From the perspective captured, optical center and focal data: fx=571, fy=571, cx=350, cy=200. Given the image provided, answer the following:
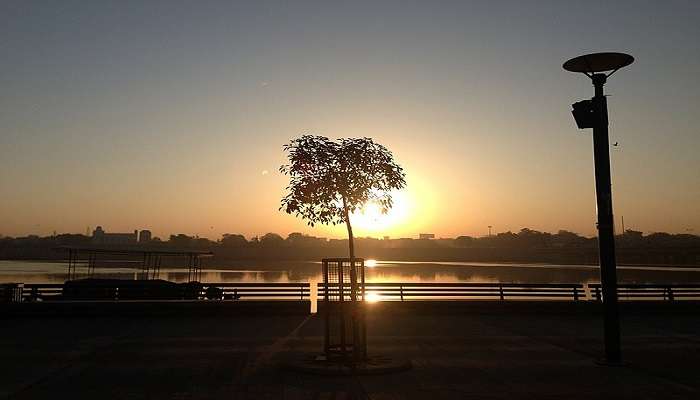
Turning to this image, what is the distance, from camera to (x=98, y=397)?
28.4ft

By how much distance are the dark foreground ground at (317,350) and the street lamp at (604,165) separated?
2.68ft

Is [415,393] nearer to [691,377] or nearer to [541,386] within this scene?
[541,386]

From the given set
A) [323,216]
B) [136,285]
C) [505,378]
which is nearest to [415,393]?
[505,378]

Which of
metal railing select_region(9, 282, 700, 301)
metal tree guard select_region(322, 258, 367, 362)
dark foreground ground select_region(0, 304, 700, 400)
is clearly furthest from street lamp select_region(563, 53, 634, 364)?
metal railing select_region(9, 282, 700, 301)

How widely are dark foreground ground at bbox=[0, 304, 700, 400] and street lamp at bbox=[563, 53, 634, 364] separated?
818mm

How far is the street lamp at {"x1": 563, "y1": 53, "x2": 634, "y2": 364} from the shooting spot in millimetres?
11414

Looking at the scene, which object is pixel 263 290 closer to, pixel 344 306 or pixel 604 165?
pixel 344 306

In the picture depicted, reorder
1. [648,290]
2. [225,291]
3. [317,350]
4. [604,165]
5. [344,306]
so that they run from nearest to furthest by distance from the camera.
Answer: [344,306], [604,165], [317,350], [648,290], [225,291]

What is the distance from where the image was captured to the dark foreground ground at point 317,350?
906 centimetres

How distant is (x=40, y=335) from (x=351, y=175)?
10225 millimetres

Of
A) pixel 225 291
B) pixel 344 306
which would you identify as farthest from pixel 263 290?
pixel 344 306

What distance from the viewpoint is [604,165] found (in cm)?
1188

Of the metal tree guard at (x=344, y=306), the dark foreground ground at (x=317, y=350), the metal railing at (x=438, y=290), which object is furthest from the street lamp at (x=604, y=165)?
the metal railing at (x=438, y=290)

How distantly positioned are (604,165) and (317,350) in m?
7.39
